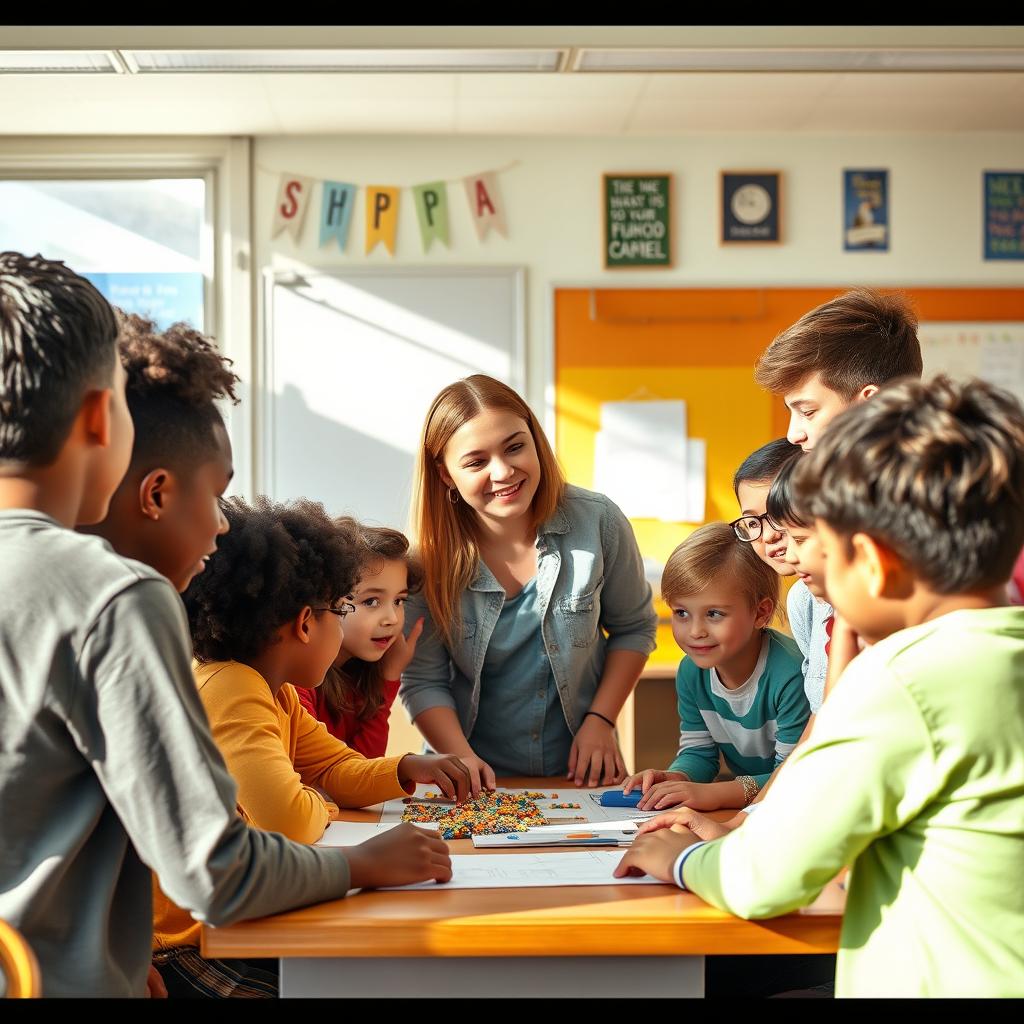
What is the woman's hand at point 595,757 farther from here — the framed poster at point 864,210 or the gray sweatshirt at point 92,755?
the framed poster at point 864,210

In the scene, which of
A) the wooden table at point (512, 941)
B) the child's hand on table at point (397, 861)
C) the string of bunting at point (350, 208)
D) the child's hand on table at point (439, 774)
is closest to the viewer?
the wooden table at point (512, 941)

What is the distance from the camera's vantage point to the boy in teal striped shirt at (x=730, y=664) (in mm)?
1867

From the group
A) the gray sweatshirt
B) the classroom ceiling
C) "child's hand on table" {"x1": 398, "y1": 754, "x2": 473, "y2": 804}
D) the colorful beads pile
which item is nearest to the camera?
the gray sweatshirt

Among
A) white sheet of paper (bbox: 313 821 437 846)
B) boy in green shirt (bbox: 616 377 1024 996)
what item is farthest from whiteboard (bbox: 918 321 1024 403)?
boy in green shirt (bbox: 616 377 1024 996)

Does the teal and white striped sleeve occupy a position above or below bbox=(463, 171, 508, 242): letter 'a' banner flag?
below

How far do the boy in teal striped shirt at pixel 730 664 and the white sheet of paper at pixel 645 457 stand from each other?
2.28 metres

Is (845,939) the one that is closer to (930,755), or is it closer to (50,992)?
(930,755)

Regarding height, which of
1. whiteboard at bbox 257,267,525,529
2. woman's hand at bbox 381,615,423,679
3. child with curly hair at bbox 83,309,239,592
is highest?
whiteboard at bbox 257,267,525,529

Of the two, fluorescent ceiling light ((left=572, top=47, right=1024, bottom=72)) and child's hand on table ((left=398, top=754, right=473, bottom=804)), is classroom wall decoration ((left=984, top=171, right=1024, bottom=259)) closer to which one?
fluorescent ceiling light ((left=572, top=47, right=1024, bottom=72))

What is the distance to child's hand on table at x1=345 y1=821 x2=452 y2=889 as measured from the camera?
1.16m

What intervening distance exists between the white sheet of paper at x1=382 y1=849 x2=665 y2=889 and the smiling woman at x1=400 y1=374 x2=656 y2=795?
65 cm

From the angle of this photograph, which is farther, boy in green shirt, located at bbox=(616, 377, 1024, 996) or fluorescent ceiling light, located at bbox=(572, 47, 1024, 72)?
fluorescent ceiling light, located at bbox=(572, 47, 1024, 72)

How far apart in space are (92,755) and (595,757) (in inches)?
41.0

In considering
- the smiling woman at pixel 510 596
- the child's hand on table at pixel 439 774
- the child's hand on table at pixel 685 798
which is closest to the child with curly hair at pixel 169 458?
the child's hand on table at pixel 439 774
